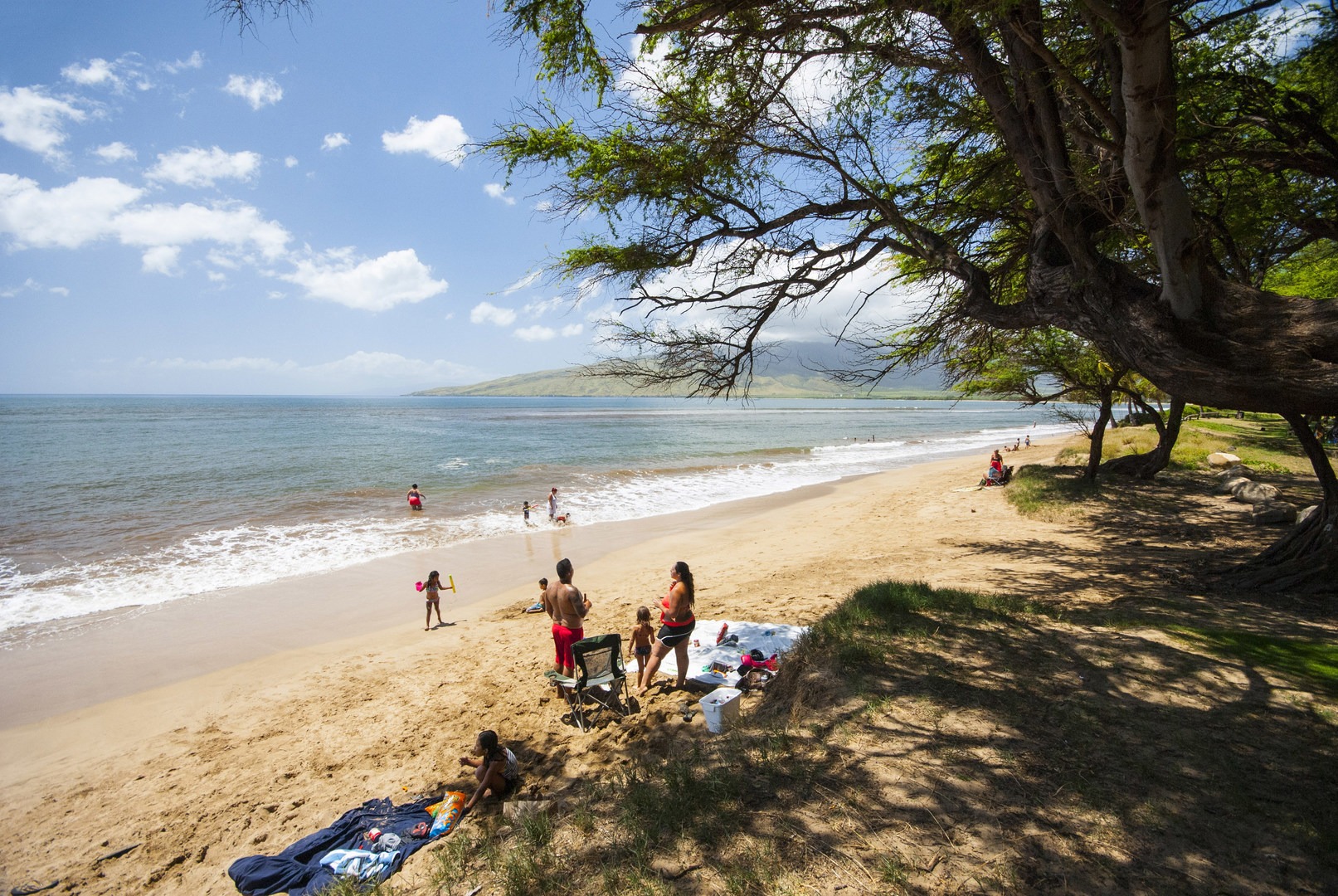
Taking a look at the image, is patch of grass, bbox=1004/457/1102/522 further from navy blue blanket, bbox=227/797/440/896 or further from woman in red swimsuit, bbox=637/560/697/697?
navy blue blanket, bbox=227/797/440/896

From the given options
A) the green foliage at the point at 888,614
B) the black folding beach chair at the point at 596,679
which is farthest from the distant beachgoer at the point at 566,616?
the green foliage at the point at 888,614

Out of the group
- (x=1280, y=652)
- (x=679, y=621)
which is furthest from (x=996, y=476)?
(x=679, y=621)

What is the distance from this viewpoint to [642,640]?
6848mm

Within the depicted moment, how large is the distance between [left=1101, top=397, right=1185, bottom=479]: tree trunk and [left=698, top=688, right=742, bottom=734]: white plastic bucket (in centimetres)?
1359

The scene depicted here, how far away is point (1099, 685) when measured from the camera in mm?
4184

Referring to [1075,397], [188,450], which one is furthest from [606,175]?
[188,450]

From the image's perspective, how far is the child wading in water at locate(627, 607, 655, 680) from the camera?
6742 mm

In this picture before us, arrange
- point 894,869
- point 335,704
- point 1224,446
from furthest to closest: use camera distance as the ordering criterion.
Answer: point 1224,446
point 335,704
point 894,869

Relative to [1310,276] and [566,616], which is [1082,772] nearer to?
[566,616]

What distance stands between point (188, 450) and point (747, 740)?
153ft

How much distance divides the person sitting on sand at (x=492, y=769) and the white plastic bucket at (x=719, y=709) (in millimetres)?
1777

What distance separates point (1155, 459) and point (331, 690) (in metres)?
18.6

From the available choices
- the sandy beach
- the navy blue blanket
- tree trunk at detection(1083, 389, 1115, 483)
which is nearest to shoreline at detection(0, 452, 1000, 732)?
the sandy beach

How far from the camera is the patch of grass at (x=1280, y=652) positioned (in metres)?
4.25
